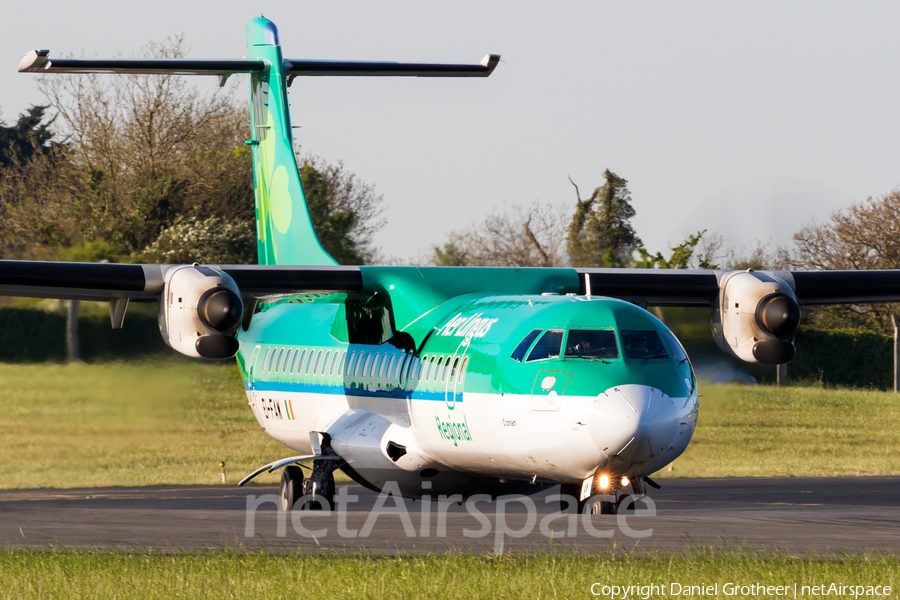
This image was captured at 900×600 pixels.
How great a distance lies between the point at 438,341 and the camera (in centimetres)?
1512

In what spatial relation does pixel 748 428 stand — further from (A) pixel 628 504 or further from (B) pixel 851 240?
(A) pixel 628 504

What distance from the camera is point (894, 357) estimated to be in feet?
108

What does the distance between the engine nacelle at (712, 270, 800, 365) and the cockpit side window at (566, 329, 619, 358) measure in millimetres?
3730

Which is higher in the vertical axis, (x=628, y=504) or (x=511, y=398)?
(x=511, y=398)

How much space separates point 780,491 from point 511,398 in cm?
1096

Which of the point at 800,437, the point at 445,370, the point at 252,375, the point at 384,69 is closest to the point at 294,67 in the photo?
the point at 384,69

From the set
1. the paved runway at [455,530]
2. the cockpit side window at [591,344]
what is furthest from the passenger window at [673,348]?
the paved runway at [455,530]

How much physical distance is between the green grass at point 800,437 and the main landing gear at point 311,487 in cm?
1164

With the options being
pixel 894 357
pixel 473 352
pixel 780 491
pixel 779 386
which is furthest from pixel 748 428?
pixel 473 352

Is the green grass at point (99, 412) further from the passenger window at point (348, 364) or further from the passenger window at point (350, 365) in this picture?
the passenger window at point (350, 365)

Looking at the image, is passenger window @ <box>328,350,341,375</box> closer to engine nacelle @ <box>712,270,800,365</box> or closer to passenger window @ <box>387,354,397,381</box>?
passenger window @ <box>387,354,397,381</box>

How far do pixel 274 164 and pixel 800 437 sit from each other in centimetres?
1720

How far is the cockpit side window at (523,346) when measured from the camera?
13172 mm

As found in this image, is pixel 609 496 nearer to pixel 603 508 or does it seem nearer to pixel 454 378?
pixel 603 508
